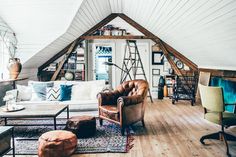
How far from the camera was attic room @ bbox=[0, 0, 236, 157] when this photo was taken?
3281 mm

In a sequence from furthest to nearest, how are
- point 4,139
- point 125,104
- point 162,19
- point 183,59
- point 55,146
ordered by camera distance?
point 183,59
point 162,19
point 125,104
point 55,146
point 4,139

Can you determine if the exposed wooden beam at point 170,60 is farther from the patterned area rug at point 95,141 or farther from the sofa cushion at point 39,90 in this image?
the sofa cushion at point 39,90

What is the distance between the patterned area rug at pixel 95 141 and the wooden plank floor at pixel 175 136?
0.13m

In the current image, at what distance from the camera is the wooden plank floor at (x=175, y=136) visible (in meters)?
3.20

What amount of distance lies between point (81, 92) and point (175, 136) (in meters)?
2.28

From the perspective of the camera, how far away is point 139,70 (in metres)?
7.87

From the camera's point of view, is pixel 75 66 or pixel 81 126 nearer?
pixel 81 126

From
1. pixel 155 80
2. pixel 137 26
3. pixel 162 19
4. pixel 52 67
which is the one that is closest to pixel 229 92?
pixel 162 19

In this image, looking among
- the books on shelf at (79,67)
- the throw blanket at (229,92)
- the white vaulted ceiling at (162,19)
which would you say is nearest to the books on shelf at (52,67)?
the books on shelf at (79,67)

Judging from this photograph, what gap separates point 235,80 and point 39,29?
4.42 m

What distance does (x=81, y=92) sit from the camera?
5.16m

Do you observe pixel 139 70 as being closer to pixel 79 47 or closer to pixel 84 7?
pixel 79 47

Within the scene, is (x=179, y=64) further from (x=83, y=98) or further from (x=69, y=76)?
(x=83, y=98)

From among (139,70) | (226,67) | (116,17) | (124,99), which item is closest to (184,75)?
(139,70)
